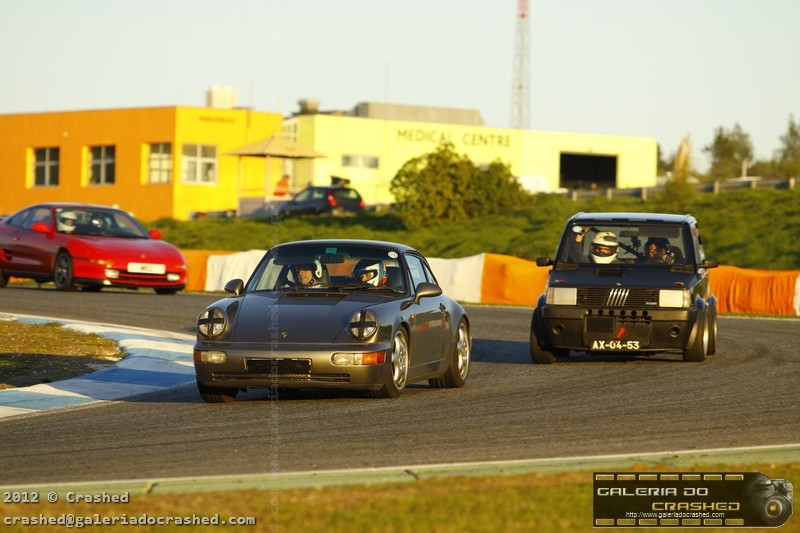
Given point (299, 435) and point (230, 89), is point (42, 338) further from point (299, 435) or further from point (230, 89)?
point (230, 89)

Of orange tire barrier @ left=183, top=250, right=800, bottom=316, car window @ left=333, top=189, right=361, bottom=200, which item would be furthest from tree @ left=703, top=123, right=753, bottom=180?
orange tire barrier @ left=183, top=250, right=800, bottom=316

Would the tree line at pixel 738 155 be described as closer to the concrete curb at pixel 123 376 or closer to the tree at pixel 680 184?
the tree at pixel 680 184

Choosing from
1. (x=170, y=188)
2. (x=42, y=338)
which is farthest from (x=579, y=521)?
(x=170, y=188)

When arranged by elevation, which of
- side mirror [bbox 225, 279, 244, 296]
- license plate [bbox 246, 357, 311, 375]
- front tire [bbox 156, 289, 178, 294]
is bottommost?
front tire [bbox 156, 289, 178, 294]

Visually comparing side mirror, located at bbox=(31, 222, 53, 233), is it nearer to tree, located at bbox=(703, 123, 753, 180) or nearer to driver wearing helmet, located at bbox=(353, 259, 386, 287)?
driver wearing helmet, located at bbox=(353, 259, 386, 287)

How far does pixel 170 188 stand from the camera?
63312 mm

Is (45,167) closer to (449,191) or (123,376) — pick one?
(449,191)

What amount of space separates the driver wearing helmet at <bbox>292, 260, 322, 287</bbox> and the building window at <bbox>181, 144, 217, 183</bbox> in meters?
52.5

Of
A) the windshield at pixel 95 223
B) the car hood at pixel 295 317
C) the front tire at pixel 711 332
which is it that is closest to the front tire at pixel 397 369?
the car hood at pixel 295 317

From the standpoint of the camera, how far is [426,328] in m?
11.7

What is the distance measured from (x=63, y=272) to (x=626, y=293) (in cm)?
1250

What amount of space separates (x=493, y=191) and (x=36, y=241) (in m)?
26.1

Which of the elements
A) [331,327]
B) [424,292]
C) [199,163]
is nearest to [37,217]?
[424,292]

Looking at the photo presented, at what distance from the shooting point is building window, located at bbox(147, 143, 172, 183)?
63.7 meters
